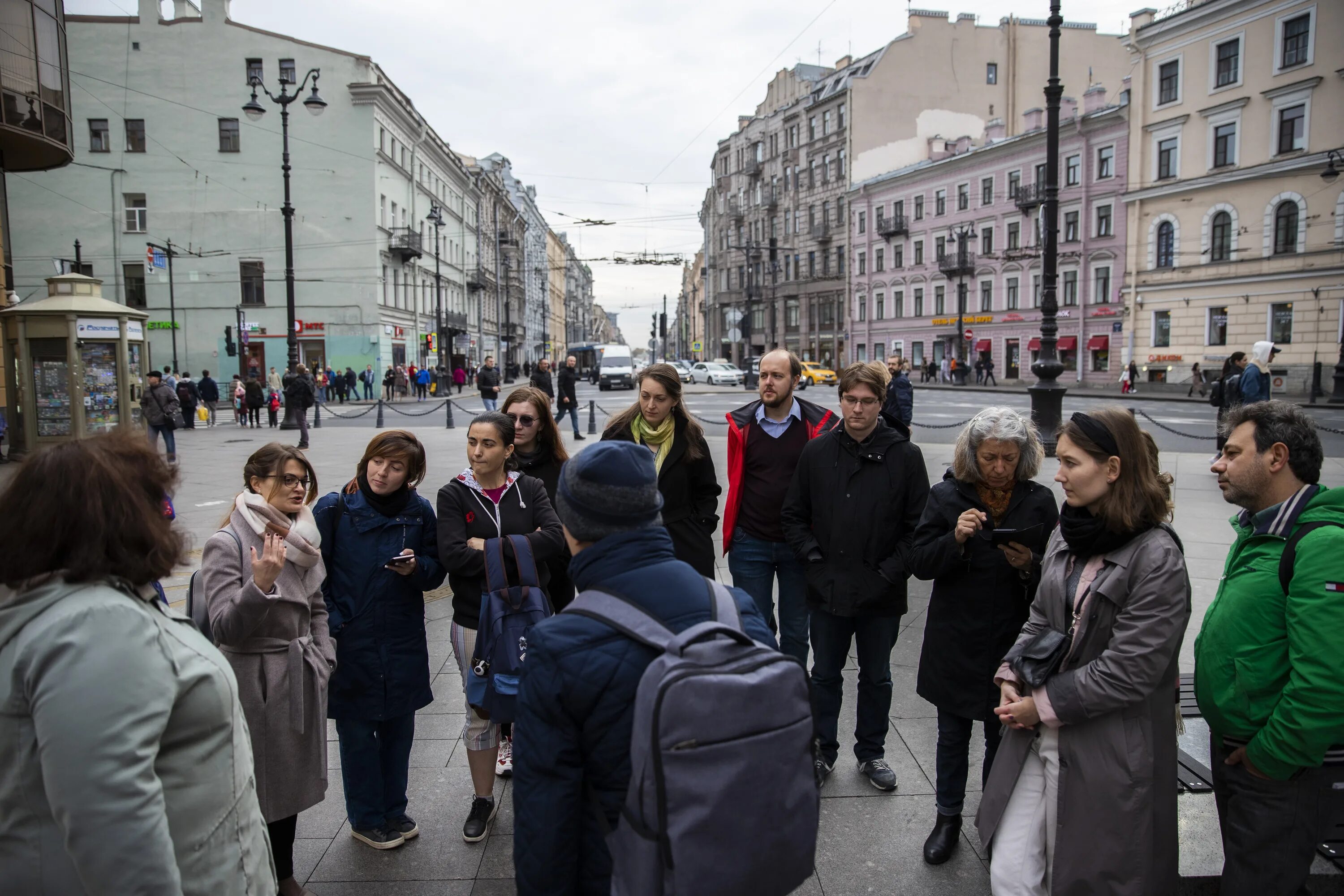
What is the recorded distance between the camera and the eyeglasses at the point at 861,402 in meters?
4.00

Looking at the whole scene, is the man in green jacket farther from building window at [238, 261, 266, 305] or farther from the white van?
the white van

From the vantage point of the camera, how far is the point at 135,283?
39.2 meters

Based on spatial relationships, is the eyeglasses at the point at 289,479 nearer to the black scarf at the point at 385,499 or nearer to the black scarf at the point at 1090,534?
the black scarf at the point at 385,499

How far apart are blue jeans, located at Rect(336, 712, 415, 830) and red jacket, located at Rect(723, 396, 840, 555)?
189 centimetres

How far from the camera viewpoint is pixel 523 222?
83500mm

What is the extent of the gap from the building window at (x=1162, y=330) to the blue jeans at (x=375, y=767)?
4136 cm

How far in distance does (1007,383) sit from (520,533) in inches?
1826

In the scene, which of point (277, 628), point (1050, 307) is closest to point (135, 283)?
point (1050, 307)

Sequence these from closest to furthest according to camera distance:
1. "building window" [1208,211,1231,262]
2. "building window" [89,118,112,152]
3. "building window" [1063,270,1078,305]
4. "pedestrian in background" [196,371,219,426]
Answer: "pedestrian in background" [196,371,219,426]
"building window" [1208,211,1231,262]
"building window" [89,118,112,152]
"building window" [1063,270,1078,305]

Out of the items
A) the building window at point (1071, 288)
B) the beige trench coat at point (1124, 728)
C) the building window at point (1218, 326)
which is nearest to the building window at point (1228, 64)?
the building window at point (1218, 326)

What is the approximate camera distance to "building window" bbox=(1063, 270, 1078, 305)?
43188 mm

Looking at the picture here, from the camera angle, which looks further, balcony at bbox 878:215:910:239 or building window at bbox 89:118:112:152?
balcony at bbox 878:215:910:239

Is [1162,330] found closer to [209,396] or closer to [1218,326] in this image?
[1218,326]

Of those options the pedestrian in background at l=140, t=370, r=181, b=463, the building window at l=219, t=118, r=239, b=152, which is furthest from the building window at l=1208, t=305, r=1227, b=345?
the building window at l=219, t=118, r=239, b=152
